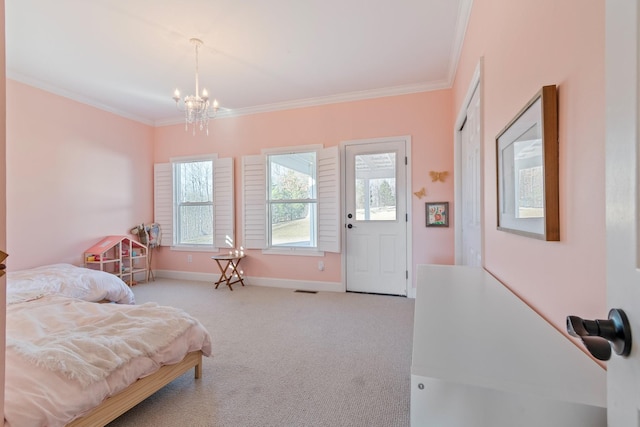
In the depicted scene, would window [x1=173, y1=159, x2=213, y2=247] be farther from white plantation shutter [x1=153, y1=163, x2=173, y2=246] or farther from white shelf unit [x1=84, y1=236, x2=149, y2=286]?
white shelf unit [x1=84, y1=236, x2=149, y2=286]

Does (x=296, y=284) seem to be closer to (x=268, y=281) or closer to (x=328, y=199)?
(x=268, y=281)

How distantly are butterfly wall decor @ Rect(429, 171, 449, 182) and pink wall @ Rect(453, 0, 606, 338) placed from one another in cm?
230

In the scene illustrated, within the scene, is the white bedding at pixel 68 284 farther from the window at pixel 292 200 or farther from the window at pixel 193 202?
the window at pixel 292 200

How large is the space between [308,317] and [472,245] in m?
1.80

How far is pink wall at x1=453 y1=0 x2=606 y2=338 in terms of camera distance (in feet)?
2.26

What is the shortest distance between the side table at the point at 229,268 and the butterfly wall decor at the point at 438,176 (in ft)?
9.88

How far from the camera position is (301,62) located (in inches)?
126

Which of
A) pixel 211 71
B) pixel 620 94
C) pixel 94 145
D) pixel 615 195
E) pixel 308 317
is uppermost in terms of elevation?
pixel 211 71

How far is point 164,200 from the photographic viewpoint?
5070 millimetres

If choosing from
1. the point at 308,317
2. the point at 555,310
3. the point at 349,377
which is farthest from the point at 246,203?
the point at 555,310

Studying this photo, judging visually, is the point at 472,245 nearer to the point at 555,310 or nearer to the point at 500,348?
the point at 555,310

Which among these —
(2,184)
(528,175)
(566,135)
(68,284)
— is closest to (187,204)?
(68,284)

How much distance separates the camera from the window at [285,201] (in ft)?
13.8

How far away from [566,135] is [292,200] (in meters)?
3.74
